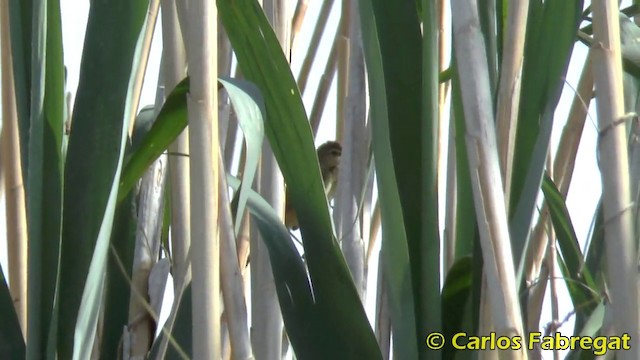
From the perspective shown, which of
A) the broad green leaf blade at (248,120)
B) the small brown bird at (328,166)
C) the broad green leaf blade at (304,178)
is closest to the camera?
the broad green leaf blade at (248,120)

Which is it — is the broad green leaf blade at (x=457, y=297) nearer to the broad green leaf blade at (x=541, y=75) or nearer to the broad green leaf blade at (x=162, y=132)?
the broad green leaf blade at (x=541, y=75)

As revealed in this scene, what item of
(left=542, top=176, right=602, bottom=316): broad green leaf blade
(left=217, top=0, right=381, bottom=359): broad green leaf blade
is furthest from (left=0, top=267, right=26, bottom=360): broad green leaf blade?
(left=542, top=176, right=602, bottom=316): broad green leaf blade

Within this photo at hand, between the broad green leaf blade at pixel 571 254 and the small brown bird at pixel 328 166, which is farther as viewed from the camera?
the small brown bird at pixel 328 166

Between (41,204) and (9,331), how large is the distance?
0.12 meters

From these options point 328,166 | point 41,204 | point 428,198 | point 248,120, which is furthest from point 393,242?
point 328,166

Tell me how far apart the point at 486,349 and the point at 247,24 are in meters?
0.34

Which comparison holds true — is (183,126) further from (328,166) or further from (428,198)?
(328,166)

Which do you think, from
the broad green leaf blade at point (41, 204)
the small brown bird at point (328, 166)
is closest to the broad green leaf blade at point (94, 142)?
the broad green leaf blade at point (41, 204)

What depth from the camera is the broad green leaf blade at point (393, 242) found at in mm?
807

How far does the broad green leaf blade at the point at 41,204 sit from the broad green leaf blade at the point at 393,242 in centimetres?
27

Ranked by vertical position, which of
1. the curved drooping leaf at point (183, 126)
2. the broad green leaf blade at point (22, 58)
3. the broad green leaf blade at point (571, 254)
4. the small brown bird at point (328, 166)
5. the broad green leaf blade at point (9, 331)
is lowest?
the broad green leaf blade at point (9, 331)

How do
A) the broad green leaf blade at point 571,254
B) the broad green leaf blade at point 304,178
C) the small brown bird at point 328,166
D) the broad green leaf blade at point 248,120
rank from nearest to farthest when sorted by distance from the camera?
1. the broad green leaf blade at point 248,120
2. the broad green leaf blade at point 304,178
3. the broad green leaf blade at point 571,254
4. the small brown bird at point 328,166

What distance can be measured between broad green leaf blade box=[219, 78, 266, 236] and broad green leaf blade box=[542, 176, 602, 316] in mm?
369

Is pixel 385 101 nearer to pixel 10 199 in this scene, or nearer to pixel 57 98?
pixel 57 98
